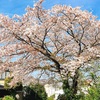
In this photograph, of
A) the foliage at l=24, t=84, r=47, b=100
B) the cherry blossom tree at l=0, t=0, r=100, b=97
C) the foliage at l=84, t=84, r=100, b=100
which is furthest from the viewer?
the foliage at l=24, t=84, r=47, b=100

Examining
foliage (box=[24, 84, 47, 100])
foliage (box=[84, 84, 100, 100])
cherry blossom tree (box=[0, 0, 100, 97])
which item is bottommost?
foliage (box=[84, 84, 100, 100])

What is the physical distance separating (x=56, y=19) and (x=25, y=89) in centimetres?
1137

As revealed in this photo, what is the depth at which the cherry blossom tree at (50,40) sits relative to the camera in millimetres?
14953

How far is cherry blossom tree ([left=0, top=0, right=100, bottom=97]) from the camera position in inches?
589

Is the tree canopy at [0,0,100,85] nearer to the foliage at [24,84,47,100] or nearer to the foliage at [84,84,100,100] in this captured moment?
the foliage at [84,84,100,100]

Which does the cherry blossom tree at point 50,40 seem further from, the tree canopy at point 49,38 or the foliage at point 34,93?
the foliage at point 34,93

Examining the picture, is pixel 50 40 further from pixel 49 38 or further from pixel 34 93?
pixel 34 93

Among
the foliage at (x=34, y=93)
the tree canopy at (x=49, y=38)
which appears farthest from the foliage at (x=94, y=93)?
the foliage at (x=34, y=93)

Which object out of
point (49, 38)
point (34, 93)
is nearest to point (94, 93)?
point (49, 38)

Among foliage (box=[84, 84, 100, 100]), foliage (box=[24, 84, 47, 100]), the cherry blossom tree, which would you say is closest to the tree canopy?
the cherry blossom tree

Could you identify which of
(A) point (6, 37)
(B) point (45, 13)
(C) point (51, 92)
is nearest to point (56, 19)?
(B) point (45, 13)

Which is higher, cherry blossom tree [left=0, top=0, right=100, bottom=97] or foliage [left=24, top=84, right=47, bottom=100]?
cherry blossom tree [left=0, top=0, right=100, bottom=97]

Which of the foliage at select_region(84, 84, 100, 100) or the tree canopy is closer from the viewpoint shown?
the foliage at select_region(84, 84, 100, 100)

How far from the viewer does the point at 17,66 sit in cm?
1588
